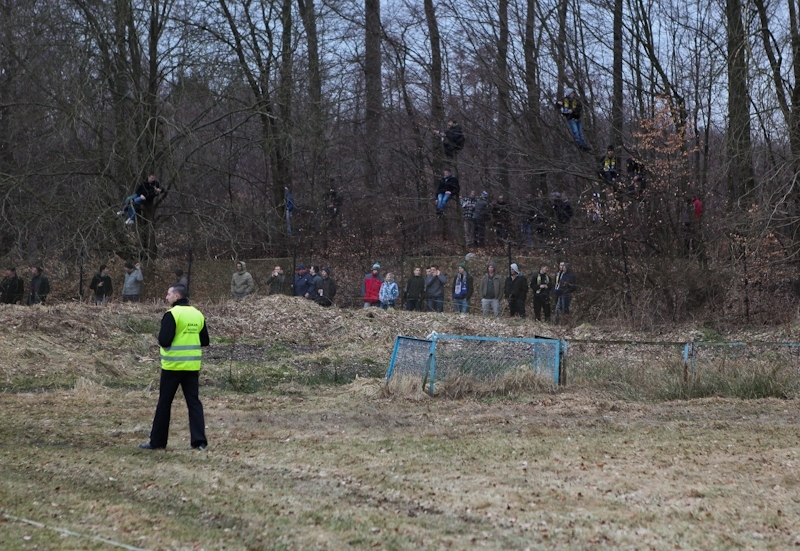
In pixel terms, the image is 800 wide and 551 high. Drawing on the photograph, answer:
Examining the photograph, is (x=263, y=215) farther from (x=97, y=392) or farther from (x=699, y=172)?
(x=97, y=392)

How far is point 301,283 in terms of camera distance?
2788 cm

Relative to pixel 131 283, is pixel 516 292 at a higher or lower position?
lower

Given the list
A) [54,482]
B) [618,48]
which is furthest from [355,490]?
[618,48]

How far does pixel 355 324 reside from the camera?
23938 mm

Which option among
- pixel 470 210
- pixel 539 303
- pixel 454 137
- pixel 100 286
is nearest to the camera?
pixel 539 303

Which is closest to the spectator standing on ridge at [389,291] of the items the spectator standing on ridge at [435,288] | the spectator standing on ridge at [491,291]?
the spectator standing on ridge at [435,288]

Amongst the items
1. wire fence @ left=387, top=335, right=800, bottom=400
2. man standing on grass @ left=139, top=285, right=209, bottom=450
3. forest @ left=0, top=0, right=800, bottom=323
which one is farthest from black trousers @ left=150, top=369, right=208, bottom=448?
forest @ left=0, top=0, right=800, bottom=323

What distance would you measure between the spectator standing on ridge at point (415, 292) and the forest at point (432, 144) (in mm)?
3083

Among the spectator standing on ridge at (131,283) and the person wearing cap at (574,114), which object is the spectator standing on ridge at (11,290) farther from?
the person wearing cap at (574,114)

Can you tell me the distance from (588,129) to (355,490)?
2397 cm

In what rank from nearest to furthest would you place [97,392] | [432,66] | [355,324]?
[97,392] < [355,324] < [432,66]

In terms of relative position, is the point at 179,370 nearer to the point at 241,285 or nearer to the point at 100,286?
the point at 100,286

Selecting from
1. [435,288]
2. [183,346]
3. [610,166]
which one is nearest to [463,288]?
[435,288]

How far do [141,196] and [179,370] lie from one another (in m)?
18.3
